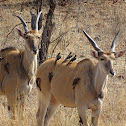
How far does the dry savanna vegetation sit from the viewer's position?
7.68 metres

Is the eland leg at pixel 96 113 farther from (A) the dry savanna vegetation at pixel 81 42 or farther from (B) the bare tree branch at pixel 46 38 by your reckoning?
→ (B) the bare tree branch at pixel 46 38

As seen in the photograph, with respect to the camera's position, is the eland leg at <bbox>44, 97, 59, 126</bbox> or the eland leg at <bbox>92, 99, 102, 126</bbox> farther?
the eland leg at <bbox>44, 97, 59, 126</bbox>

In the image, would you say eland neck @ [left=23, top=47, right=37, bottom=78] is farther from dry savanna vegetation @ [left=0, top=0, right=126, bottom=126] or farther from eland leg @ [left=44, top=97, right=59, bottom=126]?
eland leg @ [left=44, top=97, right=59, bottom=126]

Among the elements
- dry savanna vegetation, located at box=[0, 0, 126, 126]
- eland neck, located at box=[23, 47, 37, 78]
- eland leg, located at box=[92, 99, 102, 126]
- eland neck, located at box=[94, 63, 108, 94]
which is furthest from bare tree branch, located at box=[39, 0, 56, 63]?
eland leg, located at box=[92, 99, 102, 126]

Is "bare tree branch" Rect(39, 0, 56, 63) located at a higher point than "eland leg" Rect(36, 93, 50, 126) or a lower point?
higher

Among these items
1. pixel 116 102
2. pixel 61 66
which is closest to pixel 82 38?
pixel 116 102

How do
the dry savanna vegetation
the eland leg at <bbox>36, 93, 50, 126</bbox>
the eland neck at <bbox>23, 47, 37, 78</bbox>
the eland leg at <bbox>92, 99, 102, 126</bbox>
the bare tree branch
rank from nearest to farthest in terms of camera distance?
the eland leg at <bbox>92, 99, 102, 126</bbox>, the eland leg at <bbox>36, 93, 50, 126</bbox>, the dry savanna vegetation, the eland neck at <bbox>23, 47, 37, 78</bbox>, the bare tree branch

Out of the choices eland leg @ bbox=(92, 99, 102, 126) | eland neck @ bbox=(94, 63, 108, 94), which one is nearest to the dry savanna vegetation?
eland leg @ bbox=(92, 99, 102, 126)

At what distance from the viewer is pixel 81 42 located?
14266mm

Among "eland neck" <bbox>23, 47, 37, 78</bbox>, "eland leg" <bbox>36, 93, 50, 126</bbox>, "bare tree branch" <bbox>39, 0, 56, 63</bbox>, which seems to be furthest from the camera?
"bare tree branch" <bbox>39, 0, 56, 63</bbox>

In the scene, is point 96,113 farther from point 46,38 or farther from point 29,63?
point 46,38

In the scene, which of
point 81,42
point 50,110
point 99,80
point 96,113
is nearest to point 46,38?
point 50,110

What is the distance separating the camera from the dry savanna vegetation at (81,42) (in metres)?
7.68

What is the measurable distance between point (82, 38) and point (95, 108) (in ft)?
27.3
